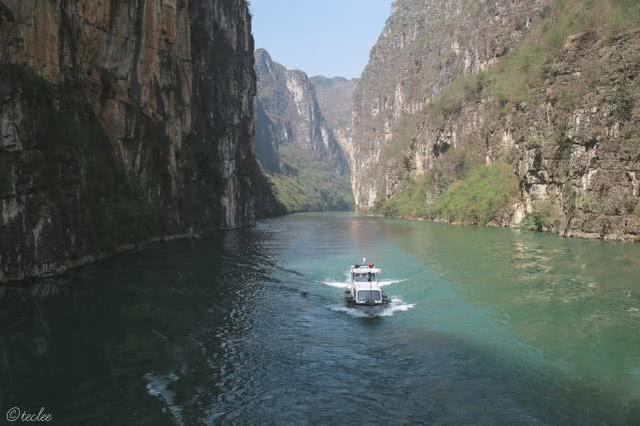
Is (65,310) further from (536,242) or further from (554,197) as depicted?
(554,197)

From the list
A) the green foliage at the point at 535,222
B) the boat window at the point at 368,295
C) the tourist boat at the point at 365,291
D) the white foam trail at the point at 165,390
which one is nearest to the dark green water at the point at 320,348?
the white foam trail at the point at 165,390

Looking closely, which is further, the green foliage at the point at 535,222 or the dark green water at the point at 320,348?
the green foliage at the point at 535,222

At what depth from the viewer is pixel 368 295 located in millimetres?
32375

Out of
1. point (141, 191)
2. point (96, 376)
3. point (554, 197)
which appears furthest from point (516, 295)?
point (554, 197)

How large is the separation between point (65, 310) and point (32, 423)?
1407 cm

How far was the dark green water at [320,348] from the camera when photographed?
18203 millimetres

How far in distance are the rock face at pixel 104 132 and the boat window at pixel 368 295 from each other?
67.1 ft

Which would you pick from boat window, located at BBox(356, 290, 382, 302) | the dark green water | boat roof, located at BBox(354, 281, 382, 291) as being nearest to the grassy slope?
the dark green water

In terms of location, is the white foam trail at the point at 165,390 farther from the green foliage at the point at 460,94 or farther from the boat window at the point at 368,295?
the green foliage at the point at 460,94

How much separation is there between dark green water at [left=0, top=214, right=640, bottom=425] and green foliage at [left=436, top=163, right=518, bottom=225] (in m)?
60.5

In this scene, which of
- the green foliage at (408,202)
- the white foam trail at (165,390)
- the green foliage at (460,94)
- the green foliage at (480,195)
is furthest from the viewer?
the green foliage at (408,202)

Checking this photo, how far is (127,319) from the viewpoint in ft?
95.3

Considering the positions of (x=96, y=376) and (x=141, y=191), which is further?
(x=141, y=191)

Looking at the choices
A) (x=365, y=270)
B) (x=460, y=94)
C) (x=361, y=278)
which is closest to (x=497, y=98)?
(x=460, y=94)
